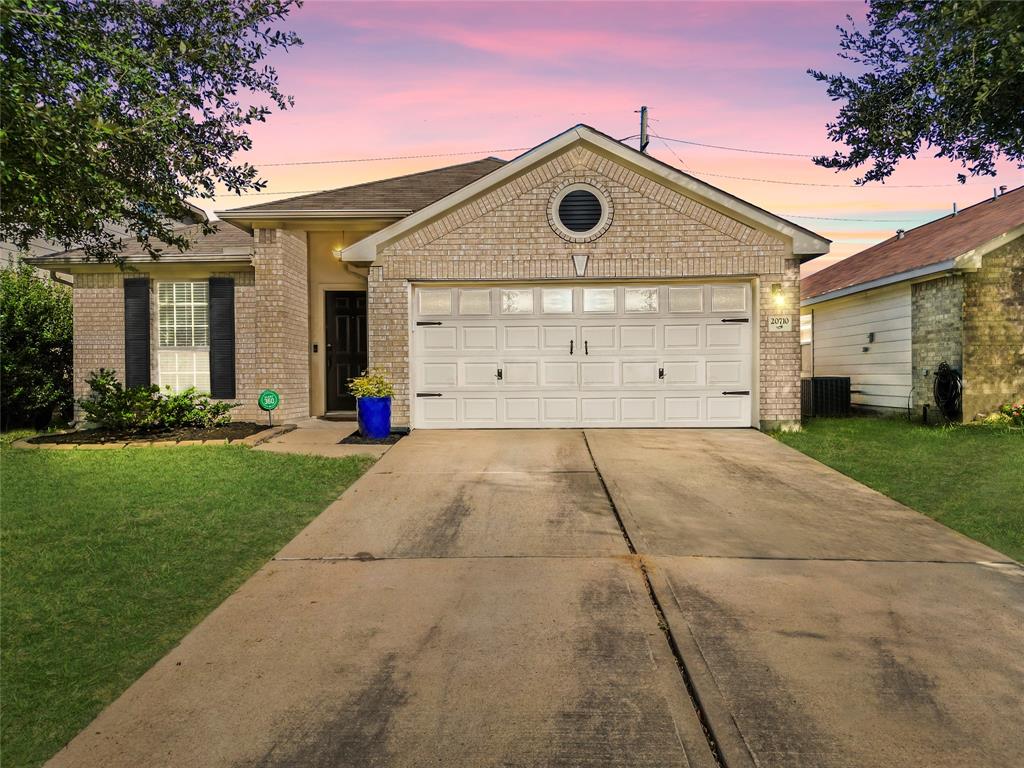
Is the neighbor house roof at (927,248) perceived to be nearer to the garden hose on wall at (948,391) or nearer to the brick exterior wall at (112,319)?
the garden hose on wall at (948,391)

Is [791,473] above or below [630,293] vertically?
below

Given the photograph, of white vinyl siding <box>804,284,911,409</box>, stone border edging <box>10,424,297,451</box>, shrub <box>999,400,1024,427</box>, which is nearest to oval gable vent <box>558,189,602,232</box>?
stone border edging <box>10,424,297,451</box>

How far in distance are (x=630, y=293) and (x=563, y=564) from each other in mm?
7197

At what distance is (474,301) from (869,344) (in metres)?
9.95

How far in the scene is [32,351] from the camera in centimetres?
1205

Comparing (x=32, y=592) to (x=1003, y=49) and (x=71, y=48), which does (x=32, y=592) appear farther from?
(x=1003, y=49)

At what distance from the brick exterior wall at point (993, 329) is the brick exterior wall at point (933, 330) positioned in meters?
0.14

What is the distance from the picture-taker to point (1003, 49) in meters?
6.08

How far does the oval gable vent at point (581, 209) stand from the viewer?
35.6 feet

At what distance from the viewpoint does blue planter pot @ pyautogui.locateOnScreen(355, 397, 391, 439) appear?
9.99 metres

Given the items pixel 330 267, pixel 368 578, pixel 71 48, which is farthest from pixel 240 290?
pixel 368 578

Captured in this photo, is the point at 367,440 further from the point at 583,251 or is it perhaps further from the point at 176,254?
the point at 176,254

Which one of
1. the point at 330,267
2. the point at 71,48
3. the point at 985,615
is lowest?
the point at 985,615

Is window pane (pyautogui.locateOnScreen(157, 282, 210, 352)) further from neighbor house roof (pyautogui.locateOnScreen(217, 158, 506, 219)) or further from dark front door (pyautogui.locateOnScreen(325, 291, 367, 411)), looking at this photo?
dark front door (pyautogui.locateOnScreen(325, 291, 367, 411))
